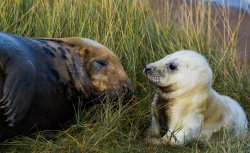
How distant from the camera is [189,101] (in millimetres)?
5152

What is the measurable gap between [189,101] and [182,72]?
0.22 m

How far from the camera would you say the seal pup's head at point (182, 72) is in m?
5.12

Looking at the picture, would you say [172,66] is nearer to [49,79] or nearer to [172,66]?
[172,66]

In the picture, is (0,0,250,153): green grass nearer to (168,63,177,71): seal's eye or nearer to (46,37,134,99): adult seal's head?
(46,37,134,99): adult seal's head

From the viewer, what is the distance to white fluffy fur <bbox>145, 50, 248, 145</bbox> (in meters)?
5.12

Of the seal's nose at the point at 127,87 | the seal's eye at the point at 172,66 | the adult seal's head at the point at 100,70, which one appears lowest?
the seal's nose at the point at 127,87

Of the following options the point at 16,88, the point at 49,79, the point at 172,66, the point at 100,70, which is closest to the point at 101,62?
the point at 100,70

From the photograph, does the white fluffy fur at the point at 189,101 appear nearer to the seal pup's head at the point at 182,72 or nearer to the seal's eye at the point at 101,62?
A: the seal pup's head at the point at 182,72

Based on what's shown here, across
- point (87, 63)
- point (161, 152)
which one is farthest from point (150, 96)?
point (161, 152)

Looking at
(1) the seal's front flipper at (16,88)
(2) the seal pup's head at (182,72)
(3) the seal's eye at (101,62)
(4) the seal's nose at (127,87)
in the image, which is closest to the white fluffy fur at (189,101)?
(2) the seal pup's head at (182,72)

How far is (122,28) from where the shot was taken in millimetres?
6828

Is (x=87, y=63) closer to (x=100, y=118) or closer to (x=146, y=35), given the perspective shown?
(x=100, y=118)

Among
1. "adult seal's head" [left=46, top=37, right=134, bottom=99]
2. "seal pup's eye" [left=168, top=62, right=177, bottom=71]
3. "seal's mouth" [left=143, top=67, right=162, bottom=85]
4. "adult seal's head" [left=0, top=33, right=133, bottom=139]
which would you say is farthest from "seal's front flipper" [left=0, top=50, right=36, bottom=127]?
"seal pup's eye" [left=168, top=62, right=177, bottom=71]

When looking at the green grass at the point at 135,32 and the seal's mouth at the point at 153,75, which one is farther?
the green grass at the point at 135,32
